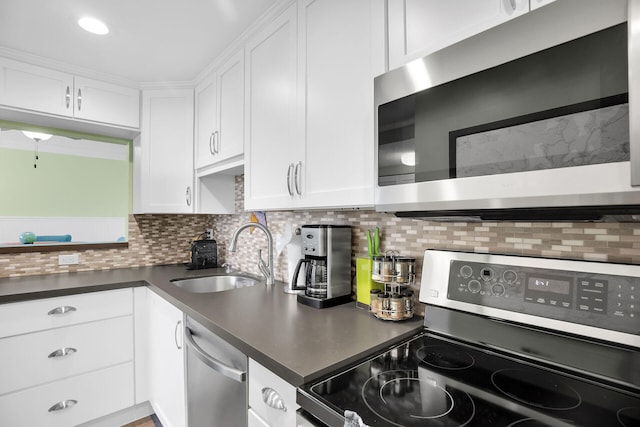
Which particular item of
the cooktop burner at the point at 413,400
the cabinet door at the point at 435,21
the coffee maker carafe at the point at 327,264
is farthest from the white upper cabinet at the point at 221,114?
the cooktop burner at the point at 413,400

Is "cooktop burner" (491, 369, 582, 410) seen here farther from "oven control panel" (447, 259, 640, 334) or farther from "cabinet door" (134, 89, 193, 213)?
"cabinet door" (134, 89, 193, 213)

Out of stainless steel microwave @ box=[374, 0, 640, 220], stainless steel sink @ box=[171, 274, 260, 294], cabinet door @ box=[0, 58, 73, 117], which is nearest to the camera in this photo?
stainless steel microwave @ box=[374, 0, 640, 220]

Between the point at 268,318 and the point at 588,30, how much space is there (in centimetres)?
119

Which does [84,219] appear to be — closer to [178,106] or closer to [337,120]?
[178,106]

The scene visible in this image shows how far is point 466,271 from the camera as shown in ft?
3.39

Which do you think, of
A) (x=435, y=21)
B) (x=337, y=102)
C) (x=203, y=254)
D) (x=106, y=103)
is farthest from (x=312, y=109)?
(x=106, y=103)

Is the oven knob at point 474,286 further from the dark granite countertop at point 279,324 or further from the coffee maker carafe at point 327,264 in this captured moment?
the coffee maker carafe at point 327,264

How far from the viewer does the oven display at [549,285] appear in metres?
0.84

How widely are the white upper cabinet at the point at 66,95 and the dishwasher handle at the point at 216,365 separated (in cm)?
166

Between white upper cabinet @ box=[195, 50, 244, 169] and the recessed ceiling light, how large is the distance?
60 centimetres

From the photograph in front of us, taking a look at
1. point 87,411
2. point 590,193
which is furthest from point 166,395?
point 590,193

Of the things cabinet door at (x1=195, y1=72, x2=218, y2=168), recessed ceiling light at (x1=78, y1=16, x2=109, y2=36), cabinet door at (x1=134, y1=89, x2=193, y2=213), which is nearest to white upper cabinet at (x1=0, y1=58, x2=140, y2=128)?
cabinet door at (x1=134, y1=89, x2=193, y2=213)

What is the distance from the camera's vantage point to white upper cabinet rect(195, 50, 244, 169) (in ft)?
5.91

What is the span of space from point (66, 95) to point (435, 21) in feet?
7.41
